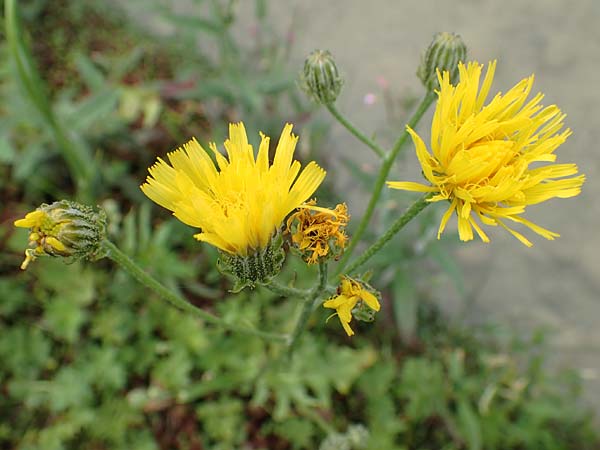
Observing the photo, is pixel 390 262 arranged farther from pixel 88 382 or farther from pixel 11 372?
pixel 11 372

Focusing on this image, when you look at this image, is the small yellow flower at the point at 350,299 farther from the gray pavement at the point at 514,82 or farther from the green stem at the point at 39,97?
the gray pavement at the point at 514,82

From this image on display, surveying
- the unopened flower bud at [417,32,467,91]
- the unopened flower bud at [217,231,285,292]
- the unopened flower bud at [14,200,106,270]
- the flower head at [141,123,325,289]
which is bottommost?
the unopened flower bud at [14,200,106,270]

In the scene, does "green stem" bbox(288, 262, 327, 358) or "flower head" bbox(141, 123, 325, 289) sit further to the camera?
"green stem" bbox(288, 262, 327, 358)

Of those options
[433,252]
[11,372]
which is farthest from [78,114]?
[433,252]

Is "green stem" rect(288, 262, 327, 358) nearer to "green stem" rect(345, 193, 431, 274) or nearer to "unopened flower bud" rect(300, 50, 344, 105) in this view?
"green stem" rect(345, 193, 431, 274)

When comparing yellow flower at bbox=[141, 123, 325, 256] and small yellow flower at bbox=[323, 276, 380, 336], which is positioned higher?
yellow flower at bbox=[141, 123, 325, 256]

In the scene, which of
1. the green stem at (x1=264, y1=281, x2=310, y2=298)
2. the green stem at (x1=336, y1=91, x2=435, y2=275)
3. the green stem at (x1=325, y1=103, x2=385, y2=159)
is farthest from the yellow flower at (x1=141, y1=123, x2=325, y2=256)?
the green stem at (x1=325, y1=103, x2=385, y2=159)

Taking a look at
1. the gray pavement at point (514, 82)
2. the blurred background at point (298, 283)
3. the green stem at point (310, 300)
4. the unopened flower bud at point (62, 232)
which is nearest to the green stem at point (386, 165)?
the green stem at point (310, 300)

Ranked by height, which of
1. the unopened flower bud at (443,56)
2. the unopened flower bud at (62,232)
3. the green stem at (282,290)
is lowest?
the unopened flower bud at (62,232)
